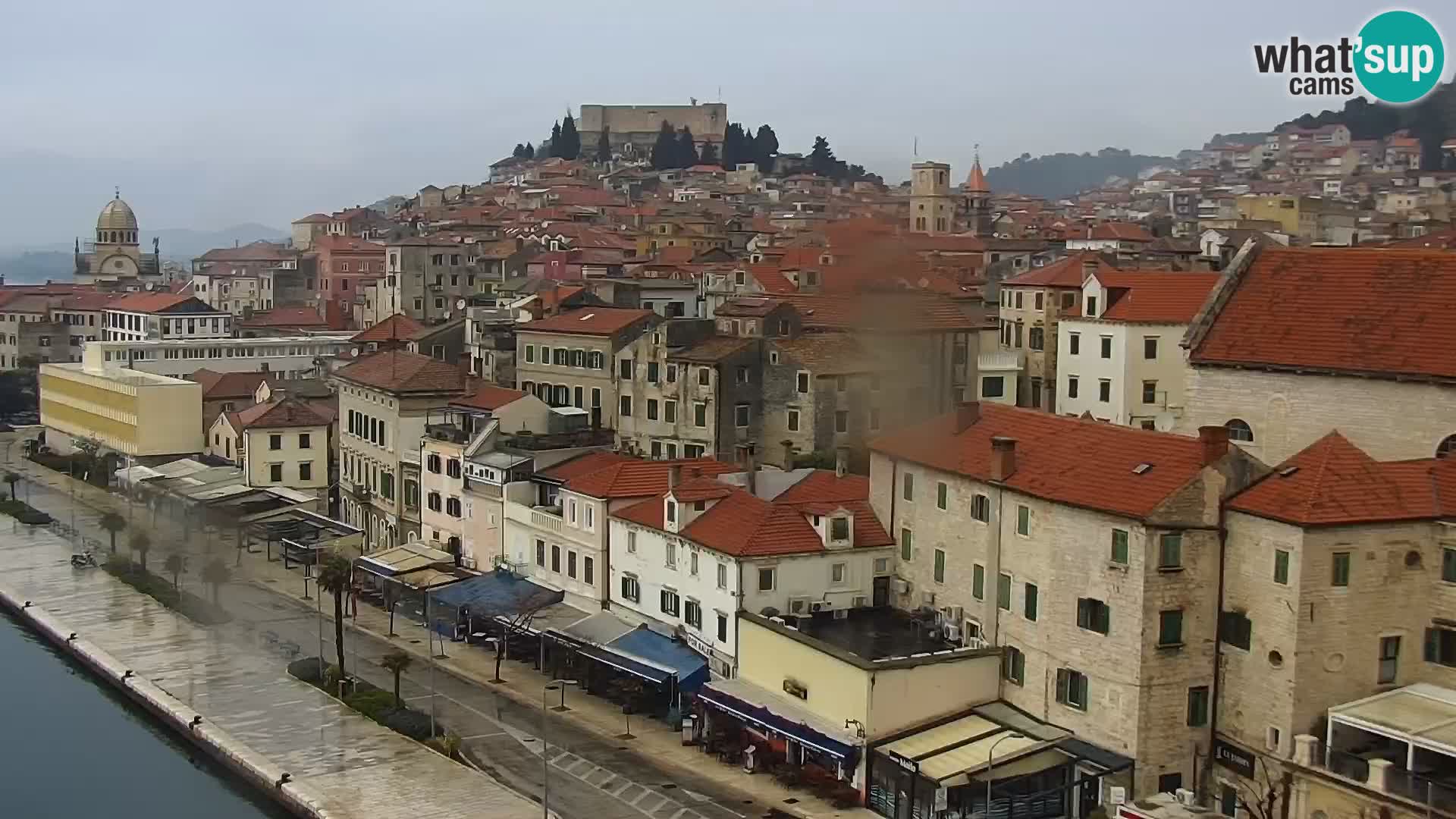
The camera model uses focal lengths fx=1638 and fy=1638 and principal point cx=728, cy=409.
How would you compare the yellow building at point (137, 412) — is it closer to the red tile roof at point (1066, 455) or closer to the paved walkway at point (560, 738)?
the paved walkway at point (560, 738)

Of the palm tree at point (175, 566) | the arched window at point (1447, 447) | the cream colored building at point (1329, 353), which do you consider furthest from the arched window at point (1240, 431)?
the palm tree at point (175, 566)

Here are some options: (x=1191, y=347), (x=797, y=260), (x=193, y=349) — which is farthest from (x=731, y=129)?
(x=1191, y=347)

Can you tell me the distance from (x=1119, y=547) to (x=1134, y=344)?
21.9 metres

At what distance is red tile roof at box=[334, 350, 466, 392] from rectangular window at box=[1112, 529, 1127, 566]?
2952cm

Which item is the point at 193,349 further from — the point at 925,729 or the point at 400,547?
the point at 925,729

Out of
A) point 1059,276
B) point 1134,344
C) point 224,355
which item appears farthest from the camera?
point 224,355

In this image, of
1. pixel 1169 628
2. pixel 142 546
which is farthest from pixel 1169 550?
pixel 142 546

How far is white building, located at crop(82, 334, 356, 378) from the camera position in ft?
269

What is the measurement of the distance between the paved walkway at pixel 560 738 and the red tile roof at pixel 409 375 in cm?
754

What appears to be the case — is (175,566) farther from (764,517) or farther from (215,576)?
(764,517)

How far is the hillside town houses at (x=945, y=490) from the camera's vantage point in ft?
95.7

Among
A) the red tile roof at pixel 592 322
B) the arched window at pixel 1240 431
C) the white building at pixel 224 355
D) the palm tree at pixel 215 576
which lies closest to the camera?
the arched window at pixel 1240 431

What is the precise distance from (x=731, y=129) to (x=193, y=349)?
355 ft

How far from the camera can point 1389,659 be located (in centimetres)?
2930
